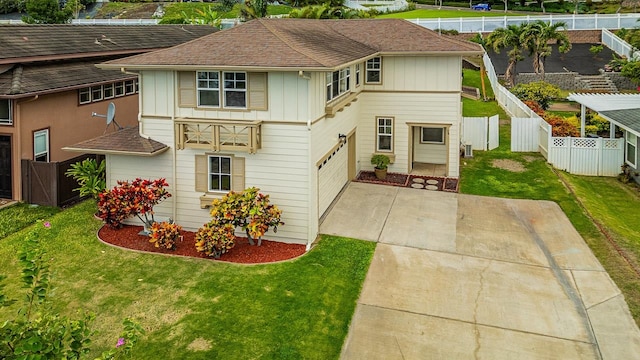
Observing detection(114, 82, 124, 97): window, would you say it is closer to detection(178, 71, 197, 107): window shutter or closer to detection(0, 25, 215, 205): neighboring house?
detection(0, 25, 215, 205): neighboring house

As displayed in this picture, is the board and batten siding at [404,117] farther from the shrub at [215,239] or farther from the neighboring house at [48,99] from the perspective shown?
the neighboring house at [48,99]

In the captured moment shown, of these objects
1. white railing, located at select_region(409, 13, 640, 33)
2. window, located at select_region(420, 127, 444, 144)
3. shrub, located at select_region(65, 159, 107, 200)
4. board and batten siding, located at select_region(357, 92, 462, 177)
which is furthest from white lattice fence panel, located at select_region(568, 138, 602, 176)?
white railing, located at select_region(409, 13, 640, 33)

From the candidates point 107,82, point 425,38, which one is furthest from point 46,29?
point 425,38

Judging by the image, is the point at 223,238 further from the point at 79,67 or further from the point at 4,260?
the point at 79,67

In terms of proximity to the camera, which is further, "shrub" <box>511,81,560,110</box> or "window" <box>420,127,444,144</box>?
"shrub" <box>511,81,560,110</box>

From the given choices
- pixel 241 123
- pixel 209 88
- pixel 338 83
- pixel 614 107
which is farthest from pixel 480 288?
pixel 614 107

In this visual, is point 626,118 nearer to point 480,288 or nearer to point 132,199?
point 480,288
